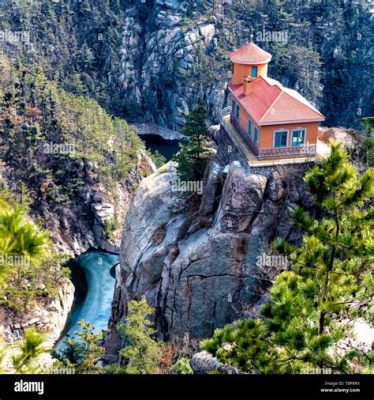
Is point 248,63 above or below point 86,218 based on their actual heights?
above

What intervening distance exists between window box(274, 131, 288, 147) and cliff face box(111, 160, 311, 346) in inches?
64.8

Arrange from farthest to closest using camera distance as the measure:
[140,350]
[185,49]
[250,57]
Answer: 1. [185,49]
2. [250,57]
3. [140,350]

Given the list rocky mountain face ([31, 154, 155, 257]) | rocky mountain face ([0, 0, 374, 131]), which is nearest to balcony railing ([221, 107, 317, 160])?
rocky mountain face ([31, 154, 155, 257])

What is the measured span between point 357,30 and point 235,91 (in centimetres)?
6669

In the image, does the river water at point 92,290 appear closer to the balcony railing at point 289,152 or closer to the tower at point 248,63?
the tower at point 248,63

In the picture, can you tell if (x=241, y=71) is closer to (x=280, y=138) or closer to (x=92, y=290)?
(x=280, y=138)

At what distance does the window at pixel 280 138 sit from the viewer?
3120 cm

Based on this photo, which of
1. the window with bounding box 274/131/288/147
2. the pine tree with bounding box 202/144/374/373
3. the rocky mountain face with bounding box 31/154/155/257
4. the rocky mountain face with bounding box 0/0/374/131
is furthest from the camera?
the rocky mountain face with bounding box 0/0/374/131

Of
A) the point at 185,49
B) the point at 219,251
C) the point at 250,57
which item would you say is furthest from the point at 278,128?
the point at 185,49

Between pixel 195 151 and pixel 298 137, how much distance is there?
6336 mm

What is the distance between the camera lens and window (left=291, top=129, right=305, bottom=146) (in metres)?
31.4

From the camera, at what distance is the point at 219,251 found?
100 ft

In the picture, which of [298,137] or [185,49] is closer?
[298,137]

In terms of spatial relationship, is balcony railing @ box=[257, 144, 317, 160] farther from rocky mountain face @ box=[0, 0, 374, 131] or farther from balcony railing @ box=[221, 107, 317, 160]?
rocky mountain face @ box=[0, 0, 374, 131]
